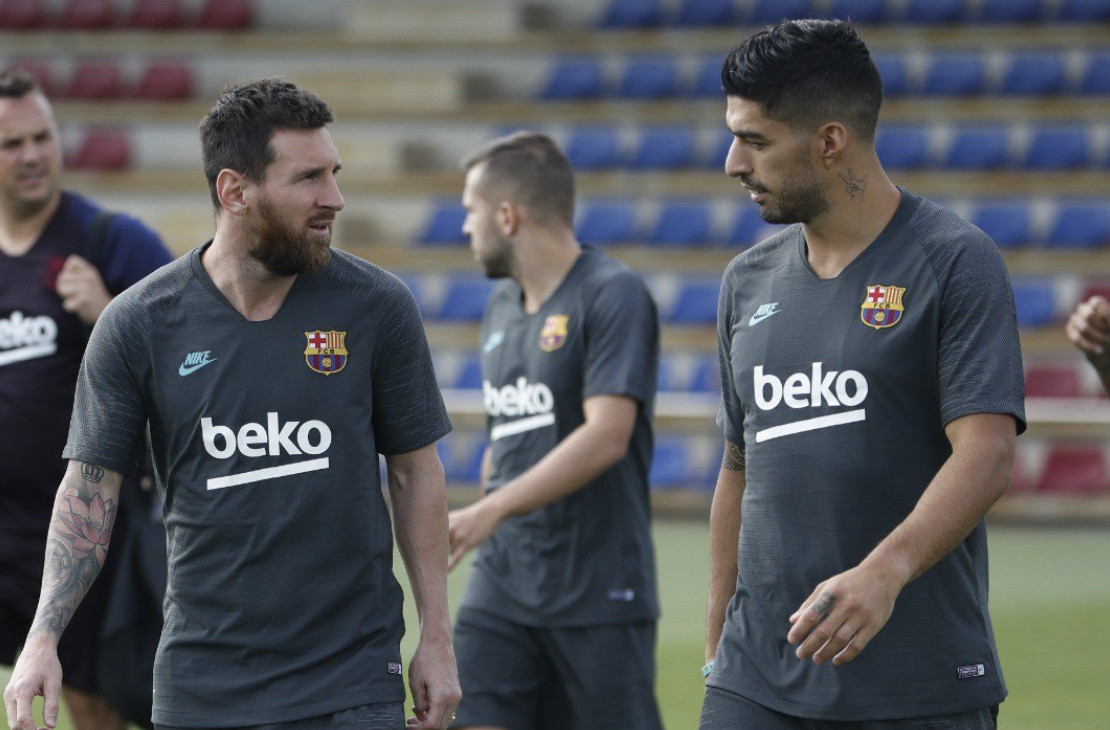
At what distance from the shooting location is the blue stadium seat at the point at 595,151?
698 inches

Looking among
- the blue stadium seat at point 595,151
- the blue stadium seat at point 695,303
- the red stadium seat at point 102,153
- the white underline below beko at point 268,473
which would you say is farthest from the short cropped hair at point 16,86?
the red stadium seat at point 102,153

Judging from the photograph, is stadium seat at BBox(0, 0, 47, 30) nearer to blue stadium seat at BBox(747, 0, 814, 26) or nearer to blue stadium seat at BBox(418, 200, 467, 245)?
blue stadium seat at BBox(418, 200, 467, 245)

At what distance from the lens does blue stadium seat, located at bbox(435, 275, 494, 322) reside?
16.8 m

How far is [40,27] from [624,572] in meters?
17.6

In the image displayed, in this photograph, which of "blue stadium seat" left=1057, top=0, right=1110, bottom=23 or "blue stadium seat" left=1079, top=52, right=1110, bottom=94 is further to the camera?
"blue stadium seat" left=1057, top=0, right=1110, bottom=23

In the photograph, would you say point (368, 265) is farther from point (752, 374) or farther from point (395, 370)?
point (752, 374)

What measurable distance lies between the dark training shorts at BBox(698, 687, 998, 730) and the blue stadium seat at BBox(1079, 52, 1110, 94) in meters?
14.2

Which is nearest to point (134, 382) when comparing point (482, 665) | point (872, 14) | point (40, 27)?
point (482, 665)

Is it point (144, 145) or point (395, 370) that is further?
point (144, 145)

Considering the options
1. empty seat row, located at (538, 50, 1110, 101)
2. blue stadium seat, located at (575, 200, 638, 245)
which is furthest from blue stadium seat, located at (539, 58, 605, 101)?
blue stadium seat, located at (575, 200, 638, 245)

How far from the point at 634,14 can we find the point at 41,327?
14.4 meters

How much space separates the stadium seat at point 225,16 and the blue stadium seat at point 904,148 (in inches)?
325

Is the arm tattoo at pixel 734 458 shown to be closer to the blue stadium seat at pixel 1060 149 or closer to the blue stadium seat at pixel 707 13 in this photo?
the blue stadium seat at pixel 1060 149

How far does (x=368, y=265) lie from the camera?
3.93m
